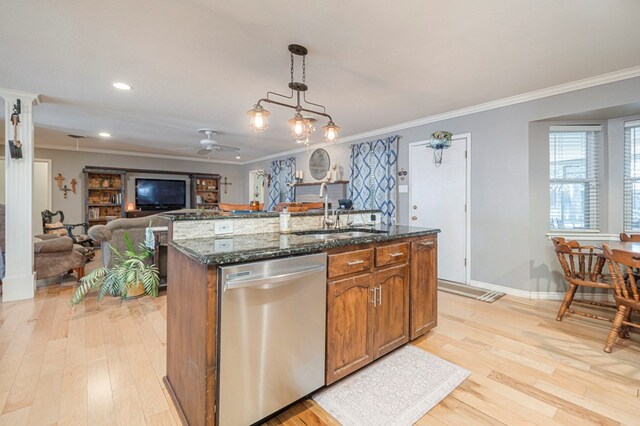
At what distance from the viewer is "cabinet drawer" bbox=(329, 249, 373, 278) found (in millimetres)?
1722

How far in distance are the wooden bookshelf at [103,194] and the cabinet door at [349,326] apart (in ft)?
23.5

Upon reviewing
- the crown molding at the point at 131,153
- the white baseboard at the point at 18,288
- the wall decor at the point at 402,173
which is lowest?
the white baseboard at the point at 18,288

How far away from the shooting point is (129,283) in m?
3.31

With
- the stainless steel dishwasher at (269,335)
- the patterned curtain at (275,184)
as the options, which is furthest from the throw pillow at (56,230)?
the stainless steel dishwasher at (269,335)

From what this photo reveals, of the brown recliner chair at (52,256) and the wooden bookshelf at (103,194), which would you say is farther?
the wooden bookshelf at (103,194)

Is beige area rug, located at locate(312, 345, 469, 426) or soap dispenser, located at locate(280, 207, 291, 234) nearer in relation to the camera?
beige area rug, located at locate(312, 345, 469, 426)

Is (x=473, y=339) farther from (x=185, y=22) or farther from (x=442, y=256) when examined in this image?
(x=185, y=22)

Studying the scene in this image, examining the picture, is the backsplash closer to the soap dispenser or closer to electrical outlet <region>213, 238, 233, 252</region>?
the soap dispenser

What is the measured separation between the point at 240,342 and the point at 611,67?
4077 mm

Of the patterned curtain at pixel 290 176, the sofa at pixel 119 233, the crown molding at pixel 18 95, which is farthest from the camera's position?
the patterned curtain at pixel 290 176

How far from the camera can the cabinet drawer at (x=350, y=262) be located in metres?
1.72

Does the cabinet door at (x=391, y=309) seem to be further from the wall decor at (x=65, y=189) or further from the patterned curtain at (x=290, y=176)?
the wall decor at (x=65, y=189)

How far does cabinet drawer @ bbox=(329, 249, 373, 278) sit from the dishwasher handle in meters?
0.16

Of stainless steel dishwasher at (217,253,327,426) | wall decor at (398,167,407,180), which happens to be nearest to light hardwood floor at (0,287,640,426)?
stainless steel dishwasher at (217,253,327,426)
